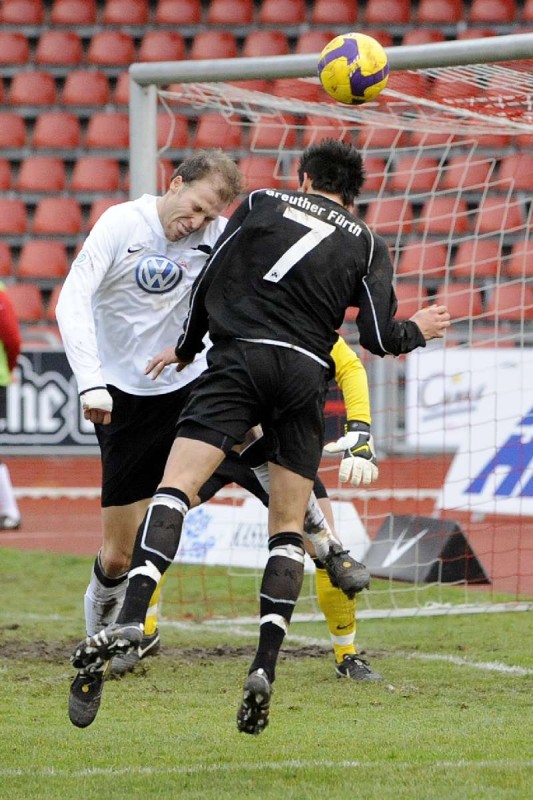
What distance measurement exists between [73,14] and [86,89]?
131 centimetres

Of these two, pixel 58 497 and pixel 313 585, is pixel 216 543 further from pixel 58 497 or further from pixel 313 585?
pixel 58 497

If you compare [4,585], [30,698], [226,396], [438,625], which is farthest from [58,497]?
[226,396]

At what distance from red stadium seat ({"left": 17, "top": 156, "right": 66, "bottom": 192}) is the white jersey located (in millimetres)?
12042

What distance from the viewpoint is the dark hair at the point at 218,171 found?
5.13 metres

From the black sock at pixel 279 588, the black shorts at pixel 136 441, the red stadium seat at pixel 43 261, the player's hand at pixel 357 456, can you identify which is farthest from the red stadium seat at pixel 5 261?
the black sock at pixel 279 588

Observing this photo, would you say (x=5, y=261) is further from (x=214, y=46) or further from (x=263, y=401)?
(x=263, y=401)

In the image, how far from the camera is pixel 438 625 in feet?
24.9

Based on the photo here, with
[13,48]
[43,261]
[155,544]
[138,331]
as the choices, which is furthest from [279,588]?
[13,48]

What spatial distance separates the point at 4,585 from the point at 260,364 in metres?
5.21

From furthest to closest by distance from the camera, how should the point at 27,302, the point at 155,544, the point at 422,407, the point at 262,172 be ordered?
the point at 27,302 → the point at 262,172 → the point at 422,407 → the point at 155,544

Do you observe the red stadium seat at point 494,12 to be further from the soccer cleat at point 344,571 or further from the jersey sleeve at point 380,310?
the jersey sleeve at point 380,310

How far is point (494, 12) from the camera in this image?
16.9 metres

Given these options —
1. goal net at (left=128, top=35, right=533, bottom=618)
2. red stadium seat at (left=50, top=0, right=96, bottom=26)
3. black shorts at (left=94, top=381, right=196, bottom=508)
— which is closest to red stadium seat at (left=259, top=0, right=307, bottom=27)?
red stadium seat at (left=50, top=0, right=96, bottom=26)

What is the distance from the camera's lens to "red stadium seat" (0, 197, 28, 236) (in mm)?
17078
